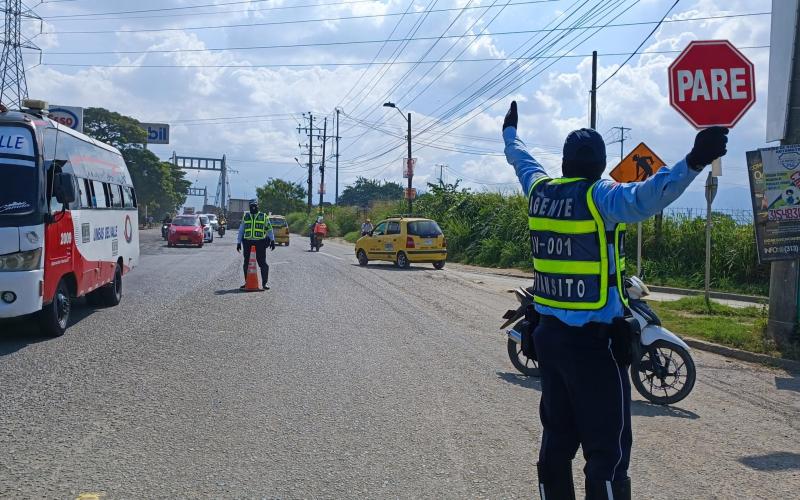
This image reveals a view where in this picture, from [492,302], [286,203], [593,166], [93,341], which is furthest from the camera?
[286,203]

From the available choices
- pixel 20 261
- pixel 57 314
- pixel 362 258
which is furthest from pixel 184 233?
pixel 20 261

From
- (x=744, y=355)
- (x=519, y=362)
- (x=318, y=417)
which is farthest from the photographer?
(x=744, y=355)

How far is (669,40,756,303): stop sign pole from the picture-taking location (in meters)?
8.56

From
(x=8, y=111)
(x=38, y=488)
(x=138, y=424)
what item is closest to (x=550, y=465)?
(x=38, y=488)

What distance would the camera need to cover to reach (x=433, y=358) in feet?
28.6

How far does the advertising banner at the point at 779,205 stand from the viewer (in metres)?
9.63

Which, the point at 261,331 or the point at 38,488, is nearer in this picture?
the point at 38,488

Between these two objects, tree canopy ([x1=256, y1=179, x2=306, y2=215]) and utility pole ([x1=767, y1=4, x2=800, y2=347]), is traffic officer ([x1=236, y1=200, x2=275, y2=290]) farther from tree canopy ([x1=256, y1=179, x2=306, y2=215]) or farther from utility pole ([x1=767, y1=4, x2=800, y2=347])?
tree canopy ([x1=256, y1=179, x2=306, y2=215])

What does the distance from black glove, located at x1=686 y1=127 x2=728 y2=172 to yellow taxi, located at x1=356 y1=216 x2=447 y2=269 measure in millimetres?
21686

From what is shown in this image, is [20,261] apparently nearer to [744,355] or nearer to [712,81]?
[712,81]

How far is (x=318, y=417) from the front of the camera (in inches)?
238

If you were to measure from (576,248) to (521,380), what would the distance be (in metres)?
4.67

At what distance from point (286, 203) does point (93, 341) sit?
97.9 metres

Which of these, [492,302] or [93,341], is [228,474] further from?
[492,302]
